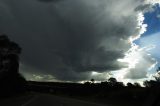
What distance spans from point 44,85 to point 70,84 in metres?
18.3

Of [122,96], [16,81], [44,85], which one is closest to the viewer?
[122,96]

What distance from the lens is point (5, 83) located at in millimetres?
85562

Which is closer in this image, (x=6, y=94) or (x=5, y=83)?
(x=6, y=94)

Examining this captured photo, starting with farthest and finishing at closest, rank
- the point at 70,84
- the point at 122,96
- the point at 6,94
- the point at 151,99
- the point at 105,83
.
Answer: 1. the point at 70,84
2. the point at 105,83
3. the point at 6,94
4. the point at 122,96
5. the point at 151,99

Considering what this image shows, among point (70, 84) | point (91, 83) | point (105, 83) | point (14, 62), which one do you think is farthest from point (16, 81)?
point (70, 84)

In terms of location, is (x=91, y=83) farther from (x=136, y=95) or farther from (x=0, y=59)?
(x=136, y=95)

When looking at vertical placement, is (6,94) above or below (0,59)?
below

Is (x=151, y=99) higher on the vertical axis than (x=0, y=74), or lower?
lower

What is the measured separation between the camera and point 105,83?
134875mm

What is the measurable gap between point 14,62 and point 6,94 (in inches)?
763

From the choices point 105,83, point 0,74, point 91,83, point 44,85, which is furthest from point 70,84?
point 0,74

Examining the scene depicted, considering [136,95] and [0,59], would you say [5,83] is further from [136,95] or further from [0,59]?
[136,95]

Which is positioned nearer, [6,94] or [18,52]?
[6,94]

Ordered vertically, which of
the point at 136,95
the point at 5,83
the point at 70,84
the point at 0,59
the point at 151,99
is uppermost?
the point at 70,84
